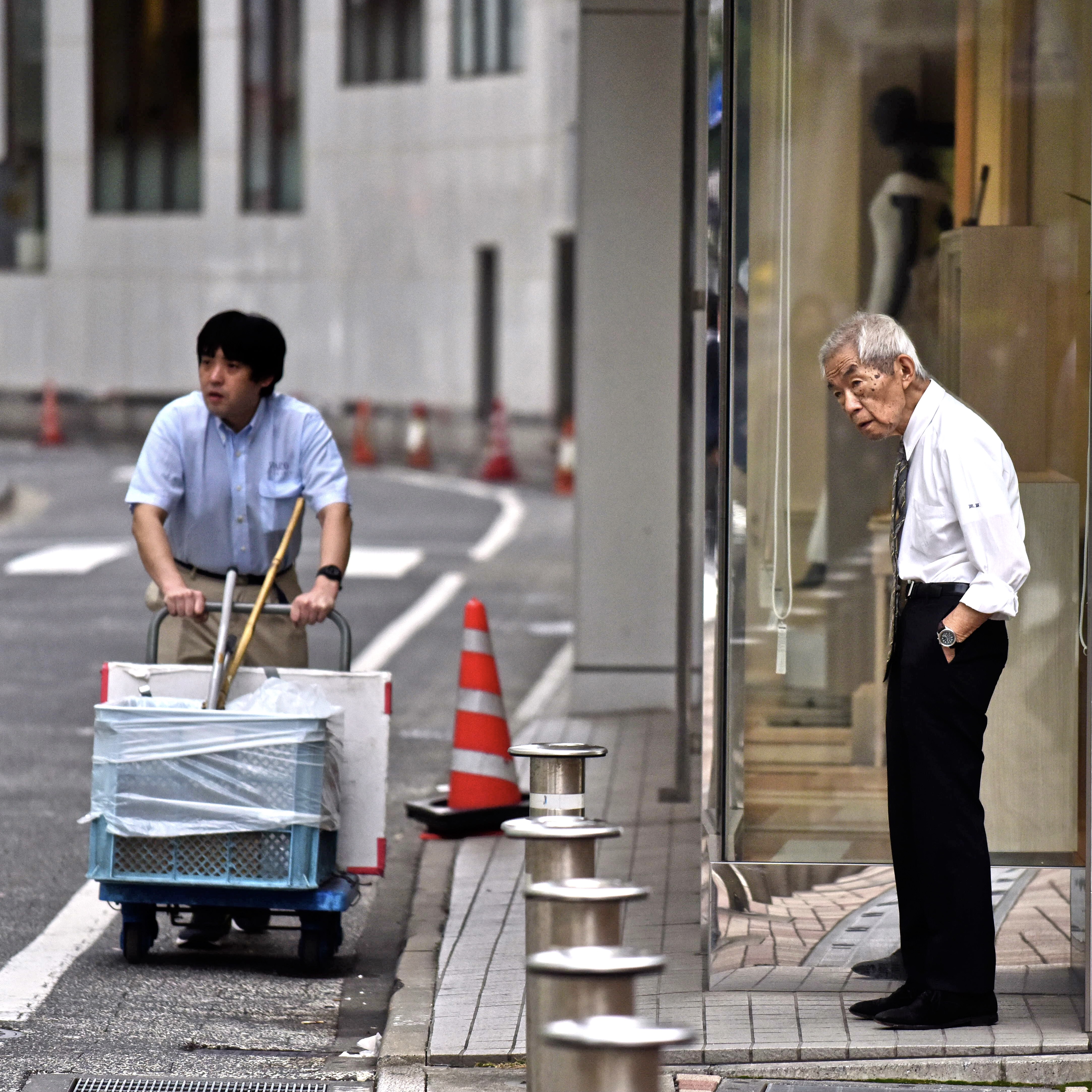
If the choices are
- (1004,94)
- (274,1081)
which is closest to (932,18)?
(1004,94)

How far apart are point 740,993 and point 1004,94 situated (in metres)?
2.92

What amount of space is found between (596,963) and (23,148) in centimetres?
3884

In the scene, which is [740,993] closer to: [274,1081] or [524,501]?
[274,1081]

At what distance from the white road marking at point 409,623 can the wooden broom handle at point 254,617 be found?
4907mm

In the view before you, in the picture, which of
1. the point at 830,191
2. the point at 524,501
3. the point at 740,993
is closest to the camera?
the point at 740,993

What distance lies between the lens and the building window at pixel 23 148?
39562 mm

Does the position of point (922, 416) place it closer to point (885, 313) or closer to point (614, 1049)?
point (885, 313)

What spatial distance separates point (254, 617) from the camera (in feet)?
20.1

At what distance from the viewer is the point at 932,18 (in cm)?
663

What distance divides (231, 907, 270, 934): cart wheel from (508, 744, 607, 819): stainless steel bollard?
1.53m

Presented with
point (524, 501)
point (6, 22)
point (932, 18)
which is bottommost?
point (524, 501)

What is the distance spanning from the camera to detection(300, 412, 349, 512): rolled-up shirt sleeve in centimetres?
646

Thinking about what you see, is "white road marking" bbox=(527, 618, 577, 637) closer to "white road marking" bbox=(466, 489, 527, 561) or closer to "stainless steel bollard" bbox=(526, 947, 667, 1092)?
"white road marking" bbox=(466, 489, 527, 561)

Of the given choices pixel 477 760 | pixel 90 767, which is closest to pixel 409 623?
pixel 90 767
